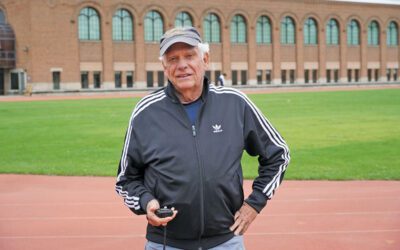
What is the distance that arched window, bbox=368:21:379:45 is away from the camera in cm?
8069

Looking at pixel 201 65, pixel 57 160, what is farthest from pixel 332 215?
pixel 57 160

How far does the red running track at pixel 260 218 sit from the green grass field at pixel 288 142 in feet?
4.87

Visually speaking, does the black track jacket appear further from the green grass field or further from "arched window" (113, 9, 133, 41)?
"arched window" (113, 9, 133, 41)

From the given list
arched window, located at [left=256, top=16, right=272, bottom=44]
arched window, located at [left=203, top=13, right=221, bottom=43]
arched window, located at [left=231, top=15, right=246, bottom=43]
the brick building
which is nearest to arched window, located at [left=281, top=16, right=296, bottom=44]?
the brick building

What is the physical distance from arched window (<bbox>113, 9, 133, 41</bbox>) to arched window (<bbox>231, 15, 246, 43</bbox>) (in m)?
13.0

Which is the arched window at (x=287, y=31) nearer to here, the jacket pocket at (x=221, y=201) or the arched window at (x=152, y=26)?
the arched window at (x=152, y=26)

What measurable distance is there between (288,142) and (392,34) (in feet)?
233

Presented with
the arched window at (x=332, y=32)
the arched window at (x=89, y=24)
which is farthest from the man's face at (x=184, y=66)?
the arched window at (x=332, y=32)

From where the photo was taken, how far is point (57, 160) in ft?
46.6

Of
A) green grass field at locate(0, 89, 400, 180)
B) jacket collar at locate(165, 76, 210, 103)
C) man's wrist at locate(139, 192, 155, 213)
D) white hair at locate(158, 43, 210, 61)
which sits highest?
white hair at locate(158, 43, 210, 61)

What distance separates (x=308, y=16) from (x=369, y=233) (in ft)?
227

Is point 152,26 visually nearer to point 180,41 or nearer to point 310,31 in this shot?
point 310,31

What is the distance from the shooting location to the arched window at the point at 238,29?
6925 cm

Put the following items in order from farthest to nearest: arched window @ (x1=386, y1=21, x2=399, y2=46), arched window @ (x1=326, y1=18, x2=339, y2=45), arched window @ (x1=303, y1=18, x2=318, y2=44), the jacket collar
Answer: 1. arched window @ (x1=386, y1=21, x2=399, y2=46)
2. arched window @ (x1=326, y1=18, x2=339, y2=45)
3. arched window @ (x1=303, y1=18, x2=318, y2=44)
4. the jacket collar
